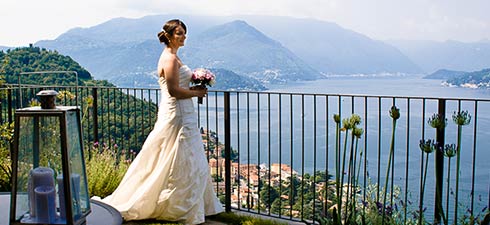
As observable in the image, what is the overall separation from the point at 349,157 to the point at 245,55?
27.0 ft

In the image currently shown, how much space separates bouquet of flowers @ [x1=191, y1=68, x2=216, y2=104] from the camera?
3.88 meters

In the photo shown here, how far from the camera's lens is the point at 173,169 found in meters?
A: 3.97

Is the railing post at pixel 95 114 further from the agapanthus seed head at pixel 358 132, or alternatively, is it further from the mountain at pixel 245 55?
the mountain at pixel 245 55

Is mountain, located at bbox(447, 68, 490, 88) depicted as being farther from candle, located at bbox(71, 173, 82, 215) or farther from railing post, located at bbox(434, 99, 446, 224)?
candle, located at bbox(71, 173, 82, 215)

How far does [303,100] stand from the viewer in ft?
13.4

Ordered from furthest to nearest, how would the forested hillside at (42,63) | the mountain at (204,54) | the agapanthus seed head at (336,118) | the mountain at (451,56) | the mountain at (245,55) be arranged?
the mountain at (451,56) → the mountain at (245,55) → the mountain at (204,54) → the forested hillside at (42,63) → the agapanthus seed head at (336,118)

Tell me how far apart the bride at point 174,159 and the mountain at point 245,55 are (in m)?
4.29

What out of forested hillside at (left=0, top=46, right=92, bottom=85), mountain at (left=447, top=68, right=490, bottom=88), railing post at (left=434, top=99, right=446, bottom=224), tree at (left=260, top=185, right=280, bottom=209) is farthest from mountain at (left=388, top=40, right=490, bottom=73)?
railing post at (left=434, top=99, right=446, bottom=224)

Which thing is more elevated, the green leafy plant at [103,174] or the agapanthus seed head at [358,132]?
the agapanthus seed head at [358,132]

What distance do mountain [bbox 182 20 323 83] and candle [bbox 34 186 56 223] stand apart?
675 centimetres

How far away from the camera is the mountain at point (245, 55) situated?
943 centimetres

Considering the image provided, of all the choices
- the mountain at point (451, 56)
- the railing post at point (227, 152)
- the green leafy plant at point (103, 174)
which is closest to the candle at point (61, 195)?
the railing post at point (227, 152)

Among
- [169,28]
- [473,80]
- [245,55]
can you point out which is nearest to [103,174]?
[169,28]

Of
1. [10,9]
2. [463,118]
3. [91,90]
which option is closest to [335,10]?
[10,9]
